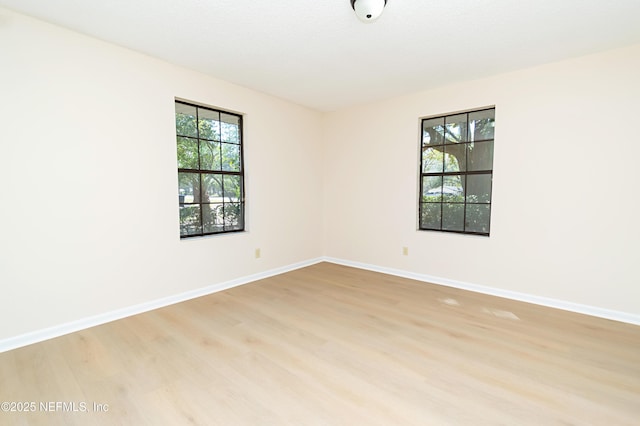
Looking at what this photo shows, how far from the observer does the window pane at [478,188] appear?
11.8ft

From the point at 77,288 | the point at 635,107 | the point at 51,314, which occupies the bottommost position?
the point at 51,314

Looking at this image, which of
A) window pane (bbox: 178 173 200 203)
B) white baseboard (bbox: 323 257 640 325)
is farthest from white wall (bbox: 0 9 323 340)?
white baseboard (bbox: 323 257 640 325)

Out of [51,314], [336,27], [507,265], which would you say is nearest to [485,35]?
[336,27]

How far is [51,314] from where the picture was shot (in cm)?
246

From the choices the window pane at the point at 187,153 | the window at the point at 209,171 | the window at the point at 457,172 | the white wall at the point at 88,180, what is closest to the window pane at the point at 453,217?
the window at the point at 457,172

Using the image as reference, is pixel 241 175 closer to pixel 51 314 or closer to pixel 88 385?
pixel 51 314

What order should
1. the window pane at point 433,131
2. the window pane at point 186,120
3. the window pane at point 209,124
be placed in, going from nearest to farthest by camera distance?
the window pane at point 186,120
the window pane at point 209,124
the window pane at point 433,131

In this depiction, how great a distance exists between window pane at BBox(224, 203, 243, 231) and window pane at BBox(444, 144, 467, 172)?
9.17 ft

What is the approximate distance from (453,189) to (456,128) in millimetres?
781

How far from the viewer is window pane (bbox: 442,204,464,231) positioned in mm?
3840

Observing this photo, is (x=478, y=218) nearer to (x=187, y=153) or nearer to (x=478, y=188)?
(x=478, y=188)

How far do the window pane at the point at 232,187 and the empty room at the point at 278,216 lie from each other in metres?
0.05

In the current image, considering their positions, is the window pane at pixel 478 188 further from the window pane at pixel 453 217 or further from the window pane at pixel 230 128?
the window pane at pixel 230 128

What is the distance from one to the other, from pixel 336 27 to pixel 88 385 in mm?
3043
